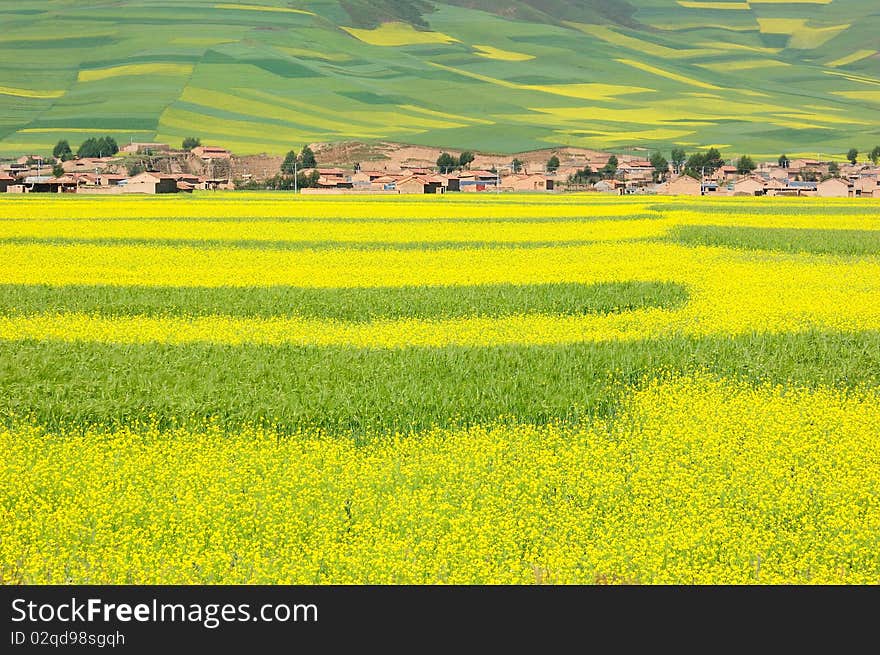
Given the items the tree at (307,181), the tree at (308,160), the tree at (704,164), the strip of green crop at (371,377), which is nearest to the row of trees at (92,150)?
the tree at (308,160)

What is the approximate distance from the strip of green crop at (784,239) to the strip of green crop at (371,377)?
47.5 ft

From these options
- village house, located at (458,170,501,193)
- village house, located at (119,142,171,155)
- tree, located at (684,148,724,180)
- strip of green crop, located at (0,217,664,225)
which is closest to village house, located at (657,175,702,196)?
village house, located at (458,170,501,193)

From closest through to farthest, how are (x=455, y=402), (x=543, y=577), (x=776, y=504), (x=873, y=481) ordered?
(x=543, y=577), (x=776, y=504), (x=873, y=481), (x=455, y=402)

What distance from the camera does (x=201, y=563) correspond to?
632 centimetres

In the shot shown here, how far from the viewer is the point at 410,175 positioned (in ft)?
321

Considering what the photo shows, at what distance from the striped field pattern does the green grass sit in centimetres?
7

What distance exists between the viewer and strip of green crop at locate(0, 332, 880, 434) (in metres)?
9.62

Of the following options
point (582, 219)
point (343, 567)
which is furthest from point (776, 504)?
point (582, 219)

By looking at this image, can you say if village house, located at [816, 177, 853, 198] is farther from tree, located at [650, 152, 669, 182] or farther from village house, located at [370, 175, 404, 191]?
village house, located at [370, 175, 404, 191]

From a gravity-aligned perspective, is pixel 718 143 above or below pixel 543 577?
above

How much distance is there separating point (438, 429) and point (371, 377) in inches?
75.4

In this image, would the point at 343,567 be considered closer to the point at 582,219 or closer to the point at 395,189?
the point at 582,219

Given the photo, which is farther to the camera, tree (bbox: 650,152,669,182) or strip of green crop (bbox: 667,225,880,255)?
tree (bbox: 650,152,669,182)

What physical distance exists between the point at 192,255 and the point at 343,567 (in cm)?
1874
